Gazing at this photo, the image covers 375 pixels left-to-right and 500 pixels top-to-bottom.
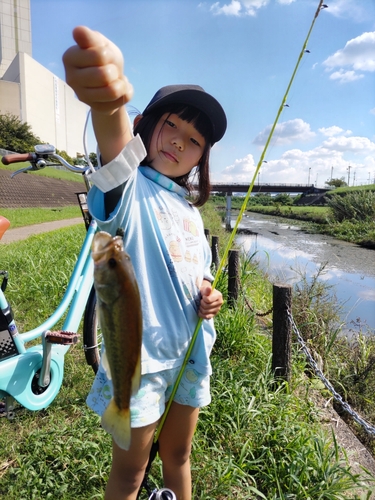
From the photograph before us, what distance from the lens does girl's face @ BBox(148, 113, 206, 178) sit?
1546mm

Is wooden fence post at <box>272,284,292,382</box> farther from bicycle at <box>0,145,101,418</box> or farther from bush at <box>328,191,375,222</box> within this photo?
bush at <box>328,191,375,222</box>

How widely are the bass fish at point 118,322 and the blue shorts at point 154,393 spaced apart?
31cm

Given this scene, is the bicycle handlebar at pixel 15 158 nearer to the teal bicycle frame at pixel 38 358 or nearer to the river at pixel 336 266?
the teal bicycle frame at pixel 38 358

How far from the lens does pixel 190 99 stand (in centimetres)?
160

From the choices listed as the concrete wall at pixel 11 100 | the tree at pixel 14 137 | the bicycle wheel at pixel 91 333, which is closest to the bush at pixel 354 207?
the bicycle wheel at pixel 91 333

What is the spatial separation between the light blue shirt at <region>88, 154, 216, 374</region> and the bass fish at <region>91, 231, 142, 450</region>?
32 centimetres

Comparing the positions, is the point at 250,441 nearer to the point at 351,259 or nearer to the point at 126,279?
the point at 126,279

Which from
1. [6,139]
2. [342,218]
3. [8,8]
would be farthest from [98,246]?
[6,139]

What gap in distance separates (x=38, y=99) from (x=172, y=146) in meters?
56.4

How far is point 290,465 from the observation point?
A: 211 cm

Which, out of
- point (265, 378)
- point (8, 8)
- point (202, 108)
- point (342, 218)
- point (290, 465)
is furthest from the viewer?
point (342, 218)

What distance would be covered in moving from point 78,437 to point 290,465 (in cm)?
142

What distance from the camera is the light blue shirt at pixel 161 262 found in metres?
1.33

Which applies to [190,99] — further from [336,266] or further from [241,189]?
[241,189]
